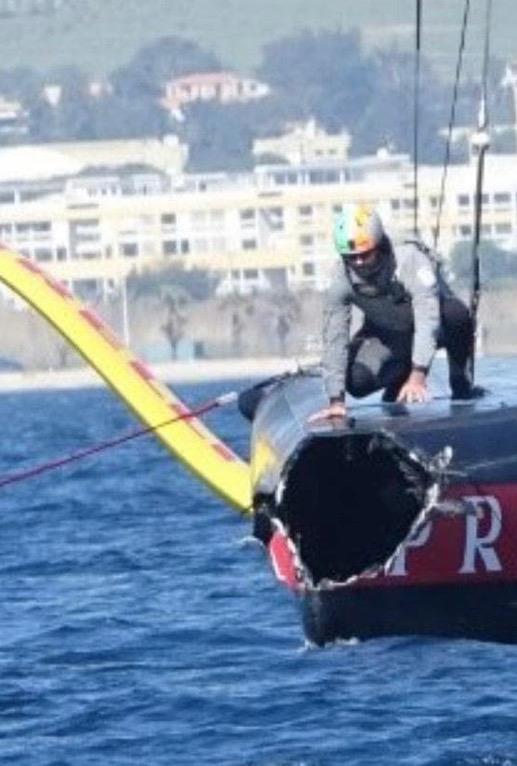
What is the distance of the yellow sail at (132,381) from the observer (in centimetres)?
2347

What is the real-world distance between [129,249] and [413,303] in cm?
12517

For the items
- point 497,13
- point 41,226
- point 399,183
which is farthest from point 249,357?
point 497,13

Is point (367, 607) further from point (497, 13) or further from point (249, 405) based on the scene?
point (497, 13)

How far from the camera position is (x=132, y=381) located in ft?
80.6

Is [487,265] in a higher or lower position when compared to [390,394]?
lower

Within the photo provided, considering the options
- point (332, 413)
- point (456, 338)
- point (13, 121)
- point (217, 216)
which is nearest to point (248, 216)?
point (217, 216)

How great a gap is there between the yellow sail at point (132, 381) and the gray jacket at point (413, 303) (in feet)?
9.63

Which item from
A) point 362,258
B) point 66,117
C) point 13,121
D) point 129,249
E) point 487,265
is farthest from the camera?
point 13,121

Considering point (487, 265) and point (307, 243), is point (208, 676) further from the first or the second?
point (307, 243)

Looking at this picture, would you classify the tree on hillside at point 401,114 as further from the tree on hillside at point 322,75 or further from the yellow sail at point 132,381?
the yellow sail at point 132,381

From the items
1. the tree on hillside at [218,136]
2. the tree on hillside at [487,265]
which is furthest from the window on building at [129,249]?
the tree on hillside at [218,136]

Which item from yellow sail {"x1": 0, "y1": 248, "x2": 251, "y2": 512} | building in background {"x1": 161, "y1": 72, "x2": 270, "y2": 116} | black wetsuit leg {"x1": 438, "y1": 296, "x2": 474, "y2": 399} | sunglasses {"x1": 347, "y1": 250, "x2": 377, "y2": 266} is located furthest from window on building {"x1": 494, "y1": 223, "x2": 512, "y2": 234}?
sunglasses {"x1": 347, "y1": 250, "x2": 377, "y2": 266}

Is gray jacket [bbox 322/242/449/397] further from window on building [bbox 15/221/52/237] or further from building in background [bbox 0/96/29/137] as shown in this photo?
building in background [bbox 0/96/29/137]

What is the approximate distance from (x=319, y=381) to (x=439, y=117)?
143928 mm
